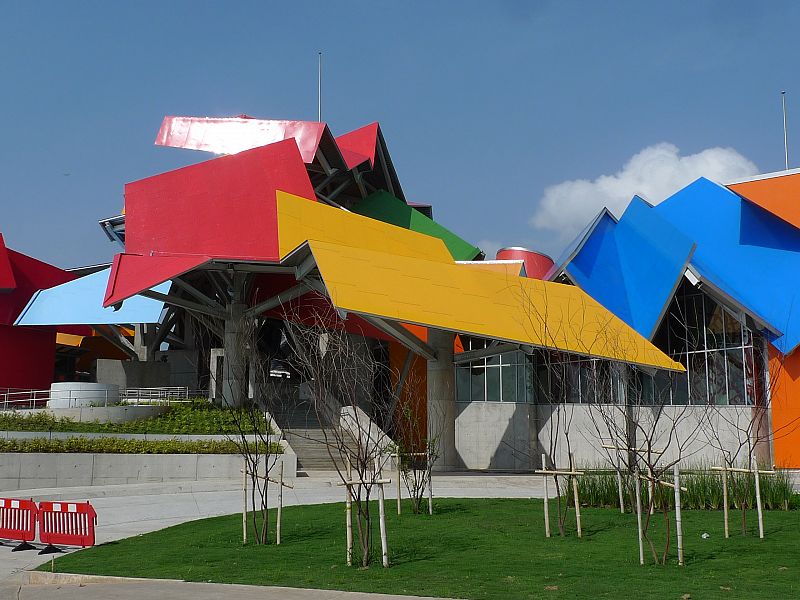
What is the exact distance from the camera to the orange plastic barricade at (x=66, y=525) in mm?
13758

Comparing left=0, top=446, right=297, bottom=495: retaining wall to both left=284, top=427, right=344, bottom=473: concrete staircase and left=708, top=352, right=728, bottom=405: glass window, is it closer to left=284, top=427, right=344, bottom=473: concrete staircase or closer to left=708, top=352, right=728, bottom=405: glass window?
left=284, top=427, right=344, bottom=473: concrete staircase

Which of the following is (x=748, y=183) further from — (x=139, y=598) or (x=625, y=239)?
(x=139, y=598)

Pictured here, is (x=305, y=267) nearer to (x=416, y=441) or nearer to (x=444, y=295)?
(x=444, y=295)

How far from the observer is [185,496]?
21141 millimetres

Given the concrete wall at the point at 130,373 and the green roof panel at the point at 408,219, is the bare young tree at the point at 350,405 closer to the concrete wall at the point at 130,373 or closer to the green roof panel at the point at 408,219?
the green roof panel at the point at 408,219

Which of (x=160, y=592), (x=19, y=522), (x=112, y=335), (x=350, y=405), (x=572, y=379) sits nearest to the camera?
(x=160, y=592)

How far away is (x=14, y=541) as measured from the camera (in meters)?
15.0

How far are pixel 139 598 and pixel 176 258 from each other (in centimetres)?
2258

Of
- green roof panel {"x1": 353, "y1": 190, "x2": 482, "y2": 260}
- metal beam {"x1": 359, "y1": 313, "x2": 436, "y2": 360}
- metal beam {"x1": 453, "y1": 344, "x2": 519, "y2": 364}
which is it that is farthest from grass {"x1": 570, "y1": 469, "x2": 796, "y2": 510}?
green roof panel {"x1": 353, "y1": 190, "x2": 482, "y2": 260}

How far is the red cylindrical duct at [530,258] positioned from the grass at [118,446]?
72.7 ft

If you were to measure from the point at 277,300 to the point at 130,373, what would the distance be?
16.8 meters

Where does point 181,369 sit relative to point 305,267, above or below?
below

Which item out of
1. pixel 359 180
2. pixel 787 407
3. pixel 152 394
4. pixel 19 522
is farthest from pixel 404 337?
pixel 359 180

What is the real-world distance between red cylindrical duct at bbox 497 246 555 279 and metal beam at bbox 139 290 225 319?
15.7 meters
